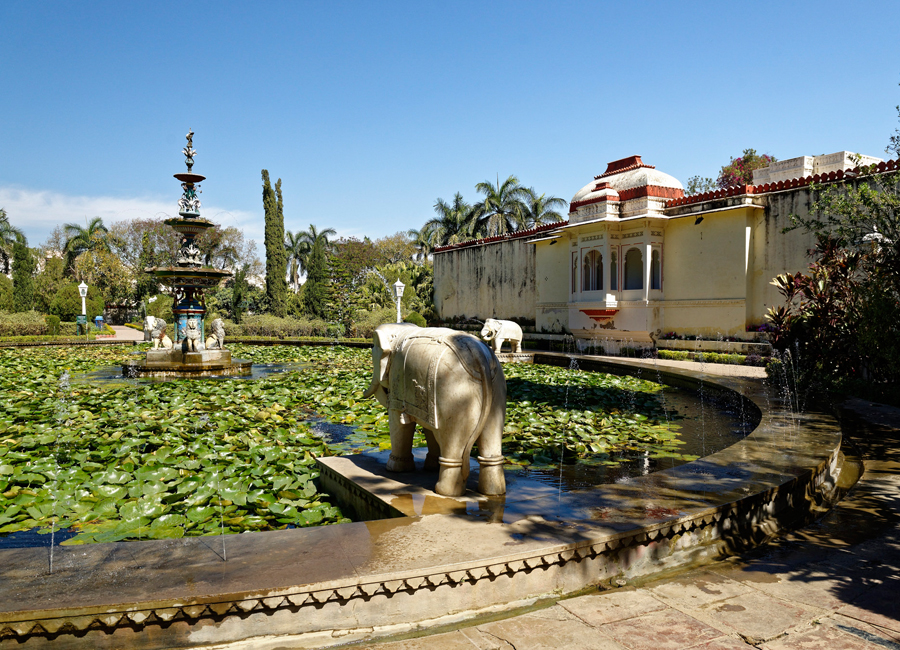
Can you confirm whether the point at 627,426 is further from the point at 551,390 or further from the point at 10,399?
the point at 10,399

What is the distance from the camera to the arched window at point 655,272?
56.3 feet

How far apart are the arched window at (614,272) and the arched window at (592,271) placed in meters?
0.37

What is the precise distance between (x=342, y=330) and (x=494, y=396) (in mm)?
22107

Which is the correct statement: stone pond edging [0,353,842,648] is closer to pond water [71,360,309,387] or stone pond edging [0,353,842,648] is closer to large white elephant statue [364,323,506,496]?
large white elephant statue [364,323,506,496]

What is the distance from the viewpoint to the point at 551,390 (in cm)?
975

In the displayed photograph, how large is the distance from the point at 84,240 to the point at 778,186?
145 ft

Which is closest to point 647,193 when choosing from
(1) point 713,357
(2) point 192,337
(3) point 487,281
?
(1) point 713,357

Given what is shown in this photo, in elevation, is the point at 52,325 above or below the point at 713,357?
above

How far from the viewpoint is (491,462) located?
3557mm

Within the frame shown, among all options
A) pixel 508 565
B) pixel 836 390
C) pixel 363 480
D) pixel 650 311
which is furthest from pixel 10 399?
pixel 650 311

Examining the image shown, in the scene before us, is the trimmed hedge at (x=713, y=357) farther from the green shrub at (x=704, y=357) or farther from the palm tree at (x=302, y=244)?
the palm tree at (x=302, y=244)

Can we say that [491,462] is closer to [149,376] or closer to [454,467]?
[454,467]

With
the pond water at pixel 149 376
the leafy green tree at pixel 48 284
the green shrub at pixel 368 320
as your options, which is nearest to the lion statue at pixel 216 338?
the pond water at pixel 149 376

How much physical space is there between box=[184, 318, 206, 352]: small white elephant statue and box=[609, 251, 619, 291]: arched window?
1170 centimetres
